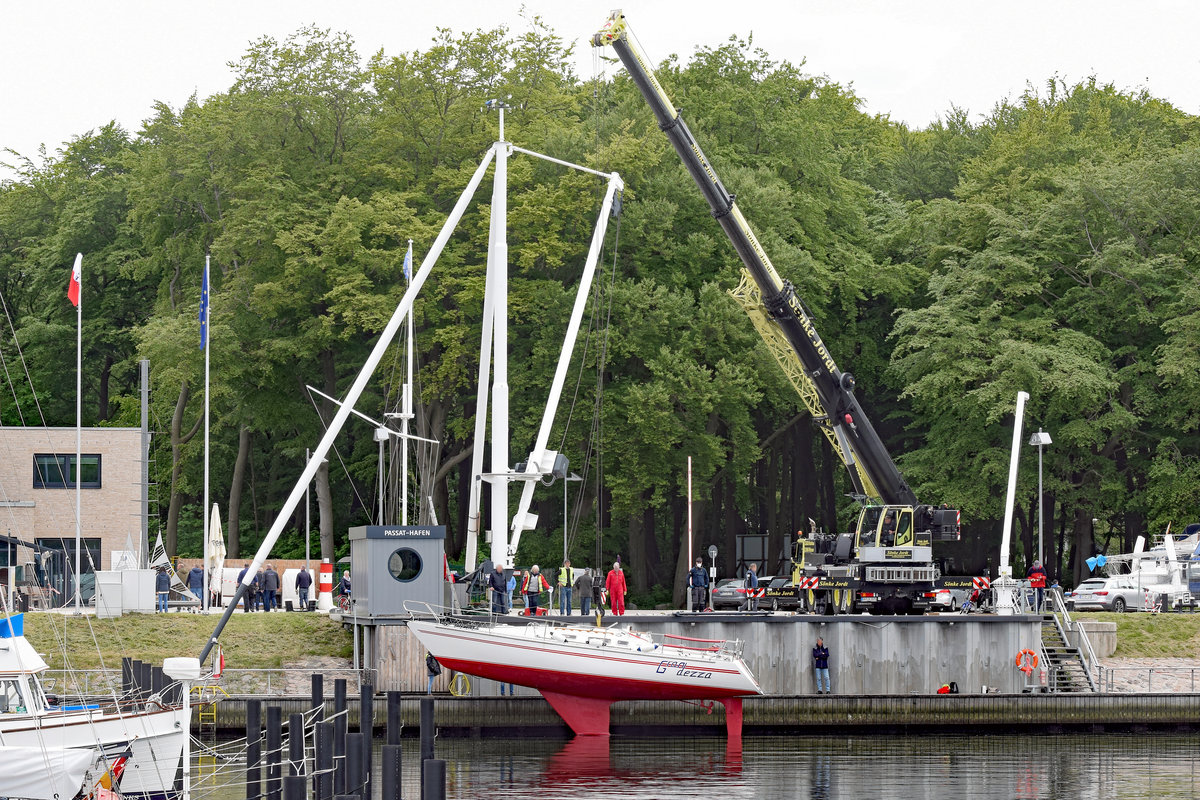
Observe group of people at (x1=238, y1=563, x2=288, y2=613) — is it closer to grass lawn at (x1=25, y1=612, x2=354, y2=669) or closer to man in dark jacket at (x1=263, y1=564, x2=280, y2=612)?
man in dark jacket at (x1=263, y1=564, x2=280, y2=612)

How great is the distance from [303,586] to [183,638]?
22.6ft

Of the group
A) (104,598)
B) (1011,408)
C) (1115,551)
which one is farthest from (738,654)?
(1115,551)

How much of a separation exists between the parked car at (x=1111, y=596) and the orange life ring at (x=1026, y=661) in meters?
13.1

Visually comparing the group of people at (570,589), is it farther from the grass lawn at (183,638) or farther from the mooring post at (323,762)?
the mooring post at (323,762)

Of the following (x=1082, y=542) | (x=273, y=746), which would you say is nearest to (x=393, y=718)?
(x=273, y=746)

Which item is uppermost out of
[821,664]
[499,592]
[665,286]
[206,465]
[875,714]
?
[665,286]

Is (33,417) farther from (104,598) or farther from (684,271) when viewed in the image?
Answer: (104,598)

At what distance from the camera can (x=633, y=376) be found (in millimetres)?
63156

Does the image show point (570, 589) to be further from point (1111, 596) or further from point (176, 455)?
point (176, 455)

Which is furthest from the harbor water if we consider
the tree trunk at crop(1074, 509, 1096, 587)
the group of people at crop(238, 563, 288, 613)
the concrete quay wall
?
the tree trunk at crop(1074, 509, 1096, 587)

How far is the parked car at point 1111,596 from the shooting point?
54781 millimetres

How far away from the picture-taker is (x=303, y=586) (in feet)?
160

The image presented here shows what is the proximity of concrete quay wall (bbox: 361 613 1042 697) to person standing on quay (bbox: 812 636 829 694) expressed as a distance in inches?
9.4

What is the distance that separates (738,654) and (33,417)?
165ft
